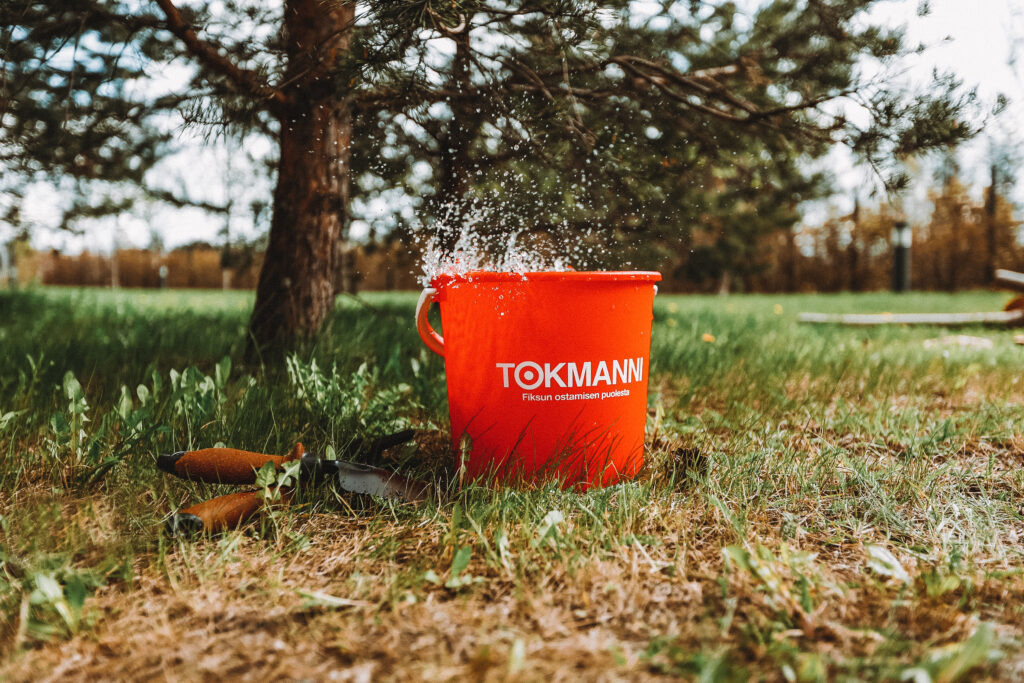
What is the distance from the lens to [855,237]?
828 inches

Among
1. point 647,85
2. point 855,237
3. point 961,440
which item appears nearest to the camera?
point 961,440

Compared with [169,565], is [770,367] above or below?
above

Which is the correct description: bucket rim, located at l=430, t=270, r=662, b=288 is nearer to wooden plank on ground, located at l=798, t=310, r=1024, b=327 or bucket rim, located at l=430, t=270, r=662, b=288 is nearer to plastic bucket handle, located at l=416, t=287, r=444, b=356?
plastic bucket handle, located at l=416, t=287, r=444, b=356

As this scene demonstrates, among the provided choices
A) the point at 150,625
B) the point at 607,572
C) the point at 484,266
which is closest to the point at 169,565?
the point at 150,625

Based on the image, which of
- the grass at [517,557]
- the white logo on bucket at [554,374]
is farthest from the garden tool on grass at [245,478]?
the white logo on bucket at [554,374]

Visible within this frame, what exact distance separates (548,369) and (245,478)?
759 mm

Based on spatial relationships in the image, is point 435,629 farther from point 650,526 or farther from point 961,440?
point 961,440

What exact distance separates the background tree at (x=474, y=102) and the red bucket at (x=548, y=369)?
46 cm

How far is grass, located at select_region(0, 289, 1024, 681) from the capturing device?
93 cm

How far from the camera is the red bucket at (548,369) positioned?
1.50 m

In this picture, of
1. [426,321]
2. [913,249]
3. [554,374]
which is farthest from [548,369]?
[913,249]

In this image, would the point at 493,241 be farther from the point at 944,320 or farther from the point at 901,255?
the point at 901,255

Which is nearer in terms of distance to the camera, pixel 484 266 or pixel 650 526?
pixel 650 526

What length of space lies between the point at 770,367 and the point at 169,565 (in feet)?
8.77
